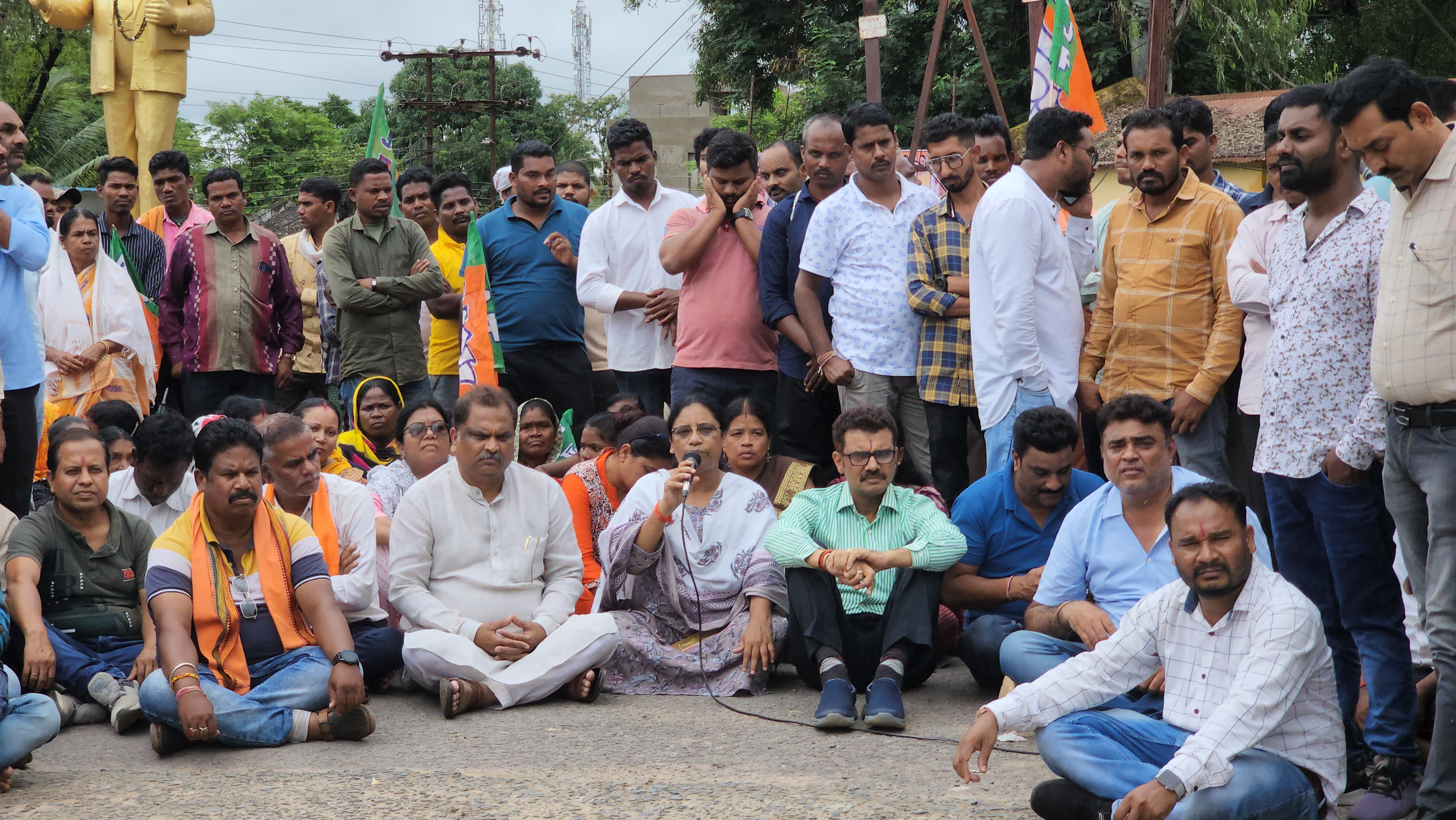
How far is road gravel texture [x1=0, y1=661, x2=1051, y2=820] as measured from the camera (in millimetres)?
4387

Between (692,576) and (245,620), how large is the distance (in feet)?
6.42

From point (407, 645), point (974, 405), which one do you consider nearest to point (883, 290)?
point (974, 405)

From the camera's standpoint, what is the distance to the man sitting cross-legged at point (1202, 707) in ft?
12.3

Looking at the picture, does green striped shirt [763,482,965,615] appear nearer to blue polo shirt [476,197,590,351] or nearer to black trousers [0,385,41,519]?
blue polo shirt [476,197,590,351]

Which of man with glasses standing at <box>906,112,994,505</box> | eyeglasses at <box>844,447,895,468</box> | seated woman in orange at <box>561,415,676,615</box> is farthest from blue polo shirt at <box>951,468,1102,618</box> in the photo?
seated woman in orange at <box>561,415,676,615</box>

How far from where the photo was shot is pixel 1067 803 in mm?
4043

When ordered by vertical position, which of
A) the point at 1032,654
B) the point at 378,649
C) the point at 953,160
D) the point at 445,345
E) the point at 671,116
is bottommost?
the point at 378,649

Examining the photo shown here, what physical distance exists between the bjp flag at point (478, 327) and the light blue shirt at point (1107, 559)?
4.02 metres

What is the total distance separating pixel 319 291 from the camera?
30.1ft

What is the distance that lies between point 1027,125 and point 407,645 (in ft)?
12.0

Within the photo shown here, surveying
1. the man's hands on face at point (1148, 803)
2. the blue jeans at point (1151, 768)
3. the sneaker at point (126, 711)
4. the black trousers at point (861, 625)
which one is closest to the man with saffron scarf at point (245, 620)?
the sneaker at point (126, 711)

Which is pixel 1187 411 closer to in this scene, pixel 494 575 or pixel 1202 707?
pixel 1202 707

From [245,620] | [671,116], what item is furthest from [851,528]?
[671,116]

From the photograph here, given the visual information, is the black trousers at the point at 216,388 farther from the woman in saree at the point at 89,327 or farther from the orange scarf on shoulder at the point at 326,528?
the orange scarf on shoulder at the point at 326,528
